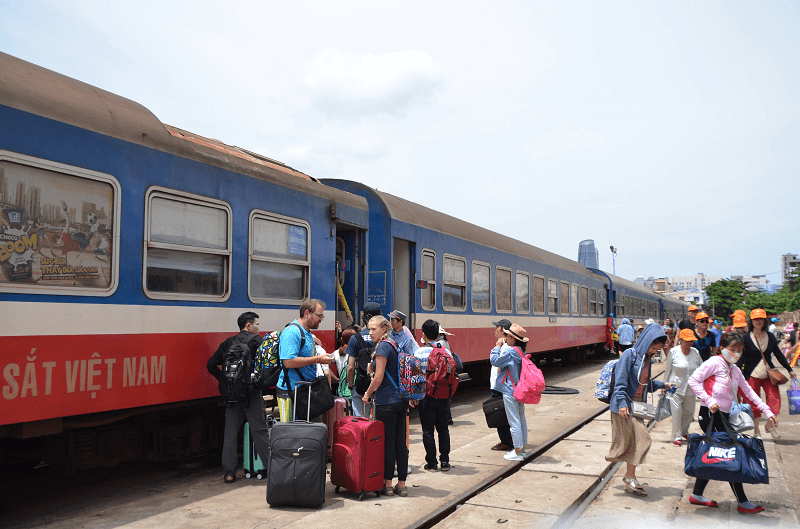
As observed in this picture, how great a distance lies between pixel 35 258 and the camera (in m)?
4.52

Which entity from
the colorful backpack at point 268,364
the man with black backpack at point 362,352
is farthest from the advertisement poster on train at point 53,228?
the man with black backpack at point 362,352

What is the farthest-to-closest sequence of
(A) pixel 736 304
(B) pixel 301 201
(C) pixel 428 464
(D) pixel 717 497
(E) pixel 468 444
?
(A) pixel 736 304 < (E) pixel 468 444 < (B) pixel 301 201 < (C) pixel 428 464 < (D) pixel 717 497

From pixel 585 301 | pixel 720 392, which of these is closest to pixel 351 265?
pixel 720 392

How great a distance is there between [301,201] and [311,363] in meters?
2.52

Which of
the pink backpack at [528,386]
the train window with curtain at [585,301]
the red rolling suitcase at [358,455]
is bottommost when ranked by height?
the red rolling suitcase at [358,455]

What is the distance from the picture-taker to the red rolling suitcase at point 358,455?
536 cm

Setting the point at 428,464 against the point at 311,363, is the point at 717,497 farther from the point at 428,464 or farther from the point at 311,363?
the point at 311,363

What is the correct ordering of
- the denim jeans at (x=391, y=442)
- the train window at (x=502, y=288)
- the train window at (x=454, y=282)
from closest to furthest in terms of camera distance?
the denim jeans at (x=391, y=442) → the train window at (x=454, y=282) → the train window at (x=502, y=288)

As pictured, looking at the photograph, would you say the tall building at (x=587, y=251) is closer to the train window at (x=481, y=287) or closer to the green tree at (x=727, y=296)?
the green tree at (x=727, y=296)

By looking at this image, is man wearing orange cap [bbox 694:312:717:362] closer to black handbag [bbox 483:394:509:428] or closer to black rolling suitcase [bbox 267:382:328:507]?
black handbag [bbox 483:394:509:428]

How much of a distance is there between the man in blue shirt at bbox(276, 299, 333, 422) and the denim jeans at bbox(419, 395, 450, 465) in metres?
1.36

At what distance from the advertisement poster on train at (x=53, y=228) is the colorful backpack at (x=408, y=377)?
2.54 metres

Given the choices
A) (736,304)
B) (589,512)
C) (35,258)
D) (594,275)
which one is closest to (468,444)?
(589,512)

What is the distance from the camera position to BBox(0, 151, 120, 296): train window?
4383 mm
